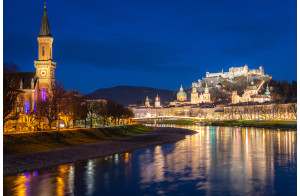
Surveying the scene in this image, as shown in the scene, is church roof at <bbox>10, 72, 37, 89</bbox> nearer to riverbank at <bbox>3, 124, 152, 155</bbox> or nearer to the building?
the building

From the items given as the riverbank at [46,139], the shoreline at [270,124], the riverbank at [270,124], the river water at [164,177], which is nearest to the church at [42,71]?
the riverbank at [46,139]

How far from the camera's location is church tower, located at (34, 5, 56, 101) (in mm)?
88950

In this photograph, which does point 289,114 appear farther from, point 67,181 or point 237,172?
point 67,181

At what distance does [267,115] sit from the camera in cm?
13912

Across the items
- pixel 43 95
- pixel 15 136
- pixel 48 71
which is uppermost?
pixel 48 71

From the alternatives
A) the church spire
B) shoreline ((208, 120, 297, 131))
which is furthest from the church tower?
shoreline ((208, 120, 297, 131))

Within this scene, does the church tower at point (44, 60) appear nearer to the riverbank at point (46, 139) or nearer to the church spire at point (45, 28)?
the church spire at point (45, 28)

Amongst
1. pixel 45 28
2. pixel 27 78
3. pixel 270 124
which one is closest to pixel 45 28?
pixel 45 28

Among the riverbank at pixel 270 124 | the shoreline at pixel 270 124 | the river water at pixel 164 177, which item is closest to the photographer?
the river water at pixel 164 177

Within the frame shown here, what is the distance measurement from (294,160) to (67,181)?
20889mm

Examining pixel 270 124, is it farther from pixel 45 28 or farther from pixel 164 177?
pixel 164 177

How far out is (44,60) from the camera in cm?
9062

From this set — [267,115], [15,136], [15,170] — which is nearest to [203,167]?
[15,170]

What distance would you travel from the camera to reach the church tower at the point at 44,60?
8895 cm
